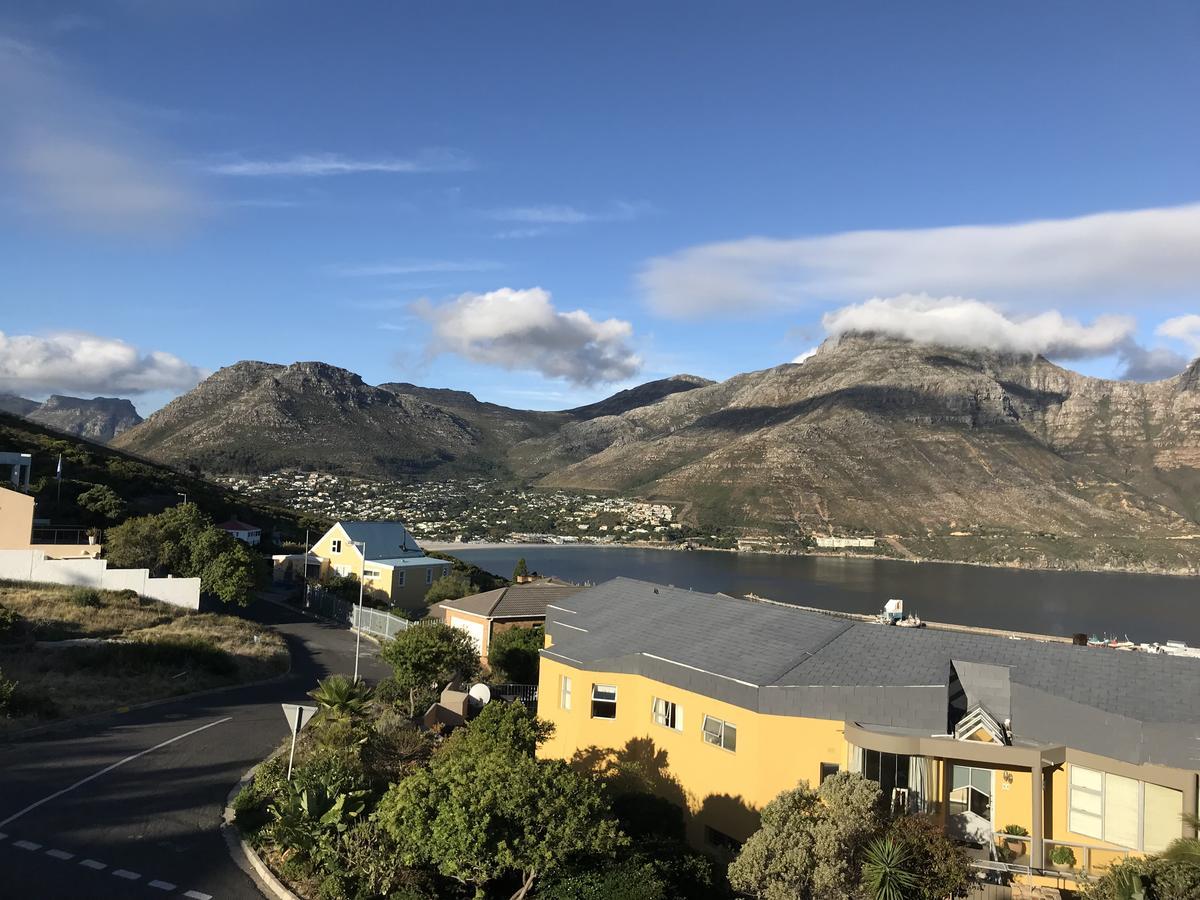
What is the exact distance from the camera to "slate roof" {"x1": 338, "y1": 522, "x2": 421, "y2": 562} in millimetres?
50375

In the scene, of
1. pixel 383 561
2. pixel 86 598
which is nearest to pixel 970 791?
pixel 86 598

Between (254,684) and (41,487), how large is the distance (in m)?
31.2

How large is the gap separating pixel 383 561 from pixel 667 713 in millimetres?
35880

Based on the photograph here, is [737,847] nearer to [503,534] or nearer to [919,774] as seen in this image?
[919,774]

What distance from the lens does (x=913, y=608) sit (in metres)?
99.2

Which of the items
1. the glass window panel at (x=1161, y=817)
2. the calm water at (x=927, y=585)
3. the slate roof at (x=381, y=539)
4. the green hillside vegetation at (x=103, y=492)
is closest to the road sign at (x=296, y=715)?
the glass window panel at (x=1161, y=817)

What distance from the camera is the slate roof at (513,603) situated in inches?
1331

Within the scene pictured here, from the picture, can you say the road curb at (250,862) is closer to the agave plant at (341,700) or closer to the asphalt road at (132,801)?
the asphalt road at (132,801)

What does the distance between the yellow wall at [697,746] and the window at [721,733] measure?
101 millimetres

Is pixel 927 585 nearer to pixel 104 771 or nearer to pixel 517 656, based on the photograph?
pixel 517 656

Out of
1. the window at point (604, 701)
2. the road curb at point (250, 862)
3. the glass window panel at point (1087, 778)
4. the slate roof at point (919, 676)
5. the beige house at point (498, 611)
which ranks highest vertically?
the slate roof at point (919, 676)

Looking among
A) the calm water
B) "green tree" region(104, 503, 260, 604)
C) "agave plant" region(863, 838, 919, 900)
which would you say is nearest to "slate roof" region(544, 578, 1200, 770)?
"agave plant" region(863, 838, 919, 900)

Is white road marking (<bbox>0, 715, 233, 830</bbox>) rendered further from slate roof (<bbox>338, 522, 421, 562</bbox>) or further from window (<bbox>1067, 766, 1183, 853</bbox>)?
slate roof (<bbox>338, 522, 421, 562</bbox>)

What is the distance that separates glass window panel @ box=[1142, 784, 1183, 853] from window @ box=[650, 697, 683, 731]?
7.37 meters
